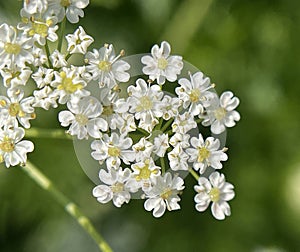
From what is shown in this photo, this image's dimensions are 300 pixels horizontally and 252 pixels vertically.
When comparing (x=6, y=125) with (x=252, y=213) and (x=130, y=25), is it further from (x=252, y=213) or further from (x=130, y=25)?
(x=252, y=213)

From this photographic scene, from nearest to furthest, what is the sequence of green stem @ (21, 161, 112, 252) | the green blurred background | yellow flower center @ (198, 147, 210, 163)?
yellow flower center @ (198, 147, 210, 163) → green stem @ (21, 161, 112, 252) → the green blurred background

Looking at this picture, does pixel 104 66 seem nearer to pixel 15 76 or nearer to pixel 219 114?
pixel 15 76

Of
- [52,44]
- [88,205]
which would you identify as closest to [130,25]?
[52,44]

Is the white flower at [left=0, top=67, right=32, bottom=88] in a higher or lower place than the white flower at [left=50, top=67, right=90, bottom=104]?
lower

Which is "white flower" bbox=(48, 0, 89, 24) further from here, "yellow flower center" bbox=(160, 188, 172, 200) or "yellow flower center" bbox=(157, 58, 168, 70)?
"yellow flower center" bbox=(160, 188, 172, 200)

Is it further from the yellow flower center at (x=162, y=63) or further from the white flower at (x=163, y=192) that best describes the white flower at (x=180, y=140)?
Answer: the yellow flower center at (x=162, y=63)

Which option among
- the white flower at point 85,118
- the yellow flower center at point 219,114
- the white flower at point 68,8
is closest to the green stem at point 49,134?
the white flower at point 85,118

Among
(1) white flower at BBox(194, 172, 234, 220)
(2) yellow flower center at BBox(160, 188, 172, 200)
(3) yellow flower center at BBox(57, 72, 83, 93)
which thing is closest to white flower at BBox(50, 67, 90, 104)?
(3) yellow flower center at BBox(57, 72, 83, 93)
